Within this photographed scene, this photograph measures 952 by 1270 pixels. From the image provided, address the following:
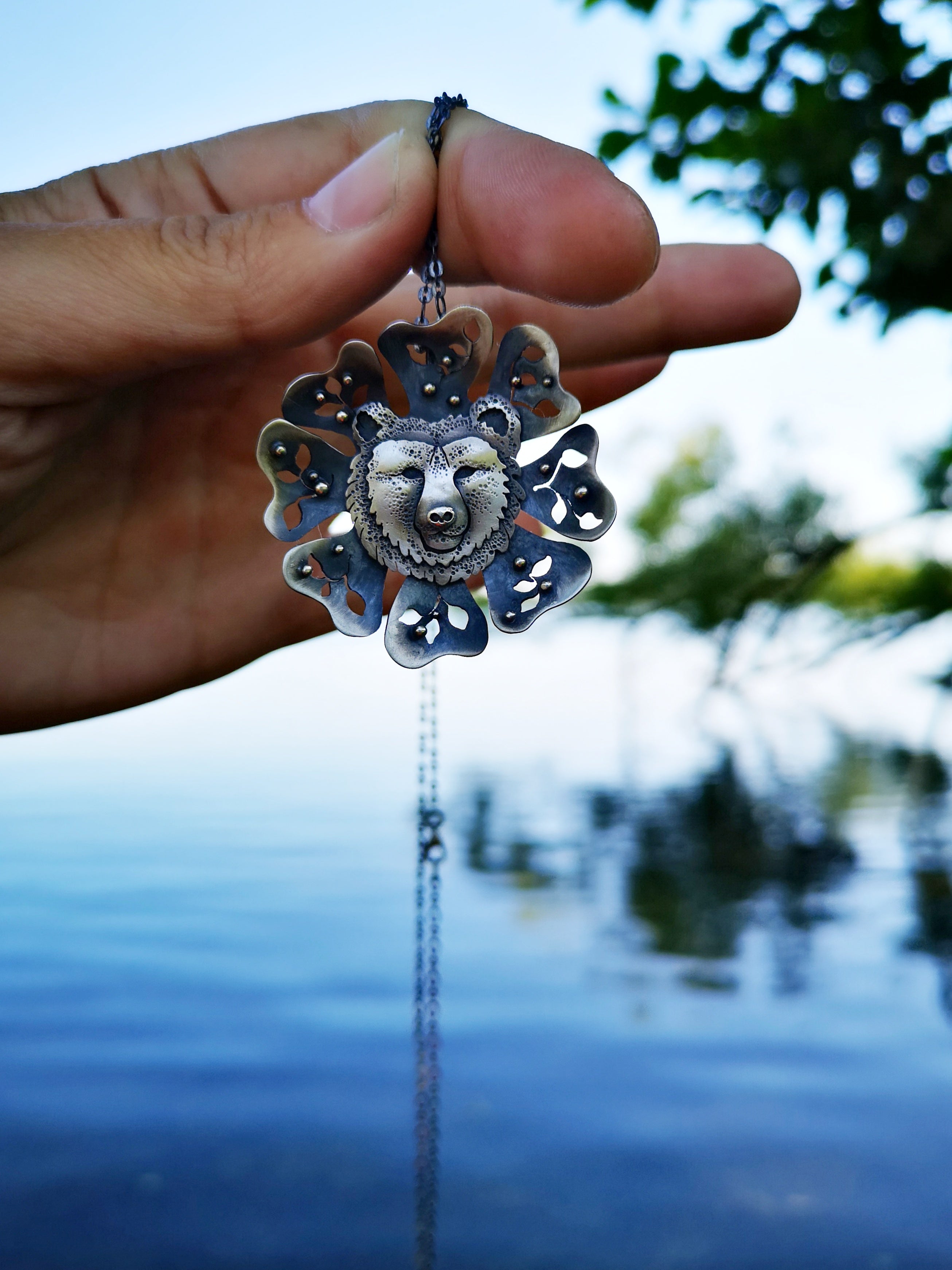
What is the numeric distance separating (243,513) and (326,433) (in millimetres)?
178

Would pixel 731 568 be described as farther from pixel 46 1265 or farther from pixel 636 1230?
pixel 46 1265

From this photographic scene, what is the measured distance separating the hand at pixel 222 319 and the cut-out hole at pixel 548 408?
0.48 feet

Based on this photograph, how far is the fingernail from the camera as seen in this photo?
3.98 feet

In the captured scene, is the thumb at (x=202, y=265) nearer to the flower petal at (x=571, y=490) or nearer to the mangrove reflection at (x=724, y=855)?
the flower petal at (x=571, y=490)

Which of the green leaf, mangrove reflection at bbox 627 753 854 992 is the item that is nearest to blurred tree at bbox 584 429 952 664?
mangrove reflection at bbox 627 753 854 992

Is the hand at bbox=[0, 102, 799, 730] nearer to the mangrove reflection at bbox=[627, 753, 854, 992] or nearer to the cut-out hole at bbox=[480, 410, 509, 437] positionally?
the cut-out hole at bbox=[480, 410, 509, 437]

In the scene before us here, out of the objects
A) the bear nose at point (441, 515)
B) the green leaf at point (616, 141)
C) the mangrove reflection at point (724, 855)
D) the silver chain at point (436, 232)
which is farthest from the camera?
the green leaf at point (616, 141)

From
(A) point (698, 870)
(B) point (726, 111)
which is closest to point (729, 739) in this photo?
(A) point (698, 870)

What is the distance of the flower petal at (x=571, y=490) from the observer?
1.26m

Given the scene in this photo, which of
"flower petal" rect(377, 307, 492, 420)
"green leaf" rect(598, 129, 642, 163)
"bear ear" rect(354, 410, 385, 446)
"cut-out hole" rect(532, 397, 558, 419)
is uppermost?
"green leaf" rect(598, 129, 642, 163)

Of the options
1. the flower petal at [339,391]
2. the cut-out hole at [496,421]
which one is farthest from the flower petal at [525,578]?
the flower petal at [339,391]

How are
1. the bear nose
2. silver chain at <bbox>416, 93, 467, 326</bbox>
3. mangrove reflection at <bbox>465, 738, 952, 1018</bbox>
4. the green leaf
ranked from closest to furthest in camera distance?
the bear nose
silver chain at <bbox>416, 93, 467, 326</bbox>
mangrove reflection at <bbox>465, 738, 952, 1018</bbox>
the green leaf

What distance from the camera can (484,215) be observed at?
4.19 ft

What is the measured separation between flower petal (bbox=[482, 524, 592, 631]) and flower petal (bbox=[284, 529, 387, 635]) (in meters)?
0.13
